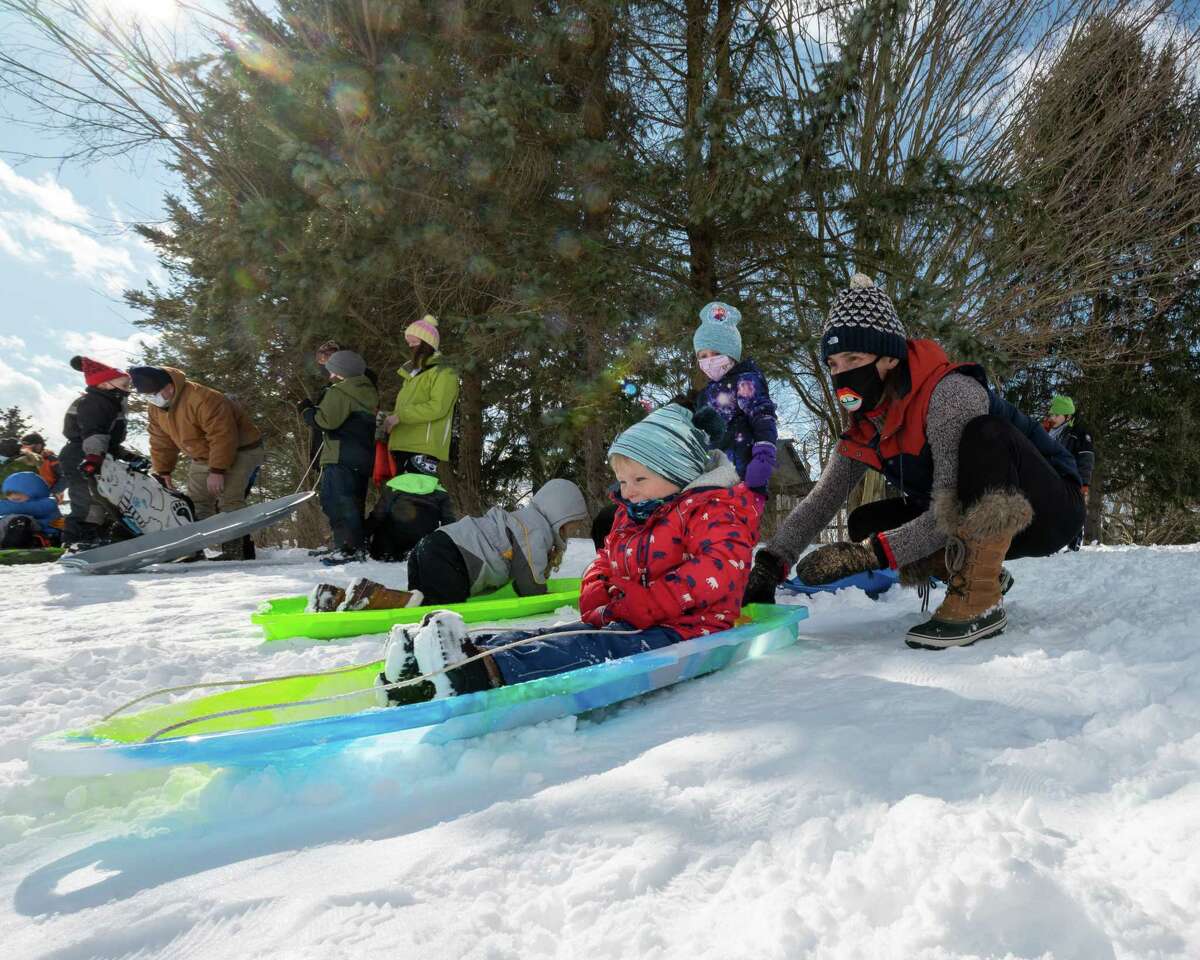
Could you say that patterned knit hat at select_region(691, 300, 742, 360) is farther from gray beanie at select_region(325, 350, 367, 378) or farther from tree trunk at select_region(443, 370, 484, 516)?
tree trunk at select_region(443, 370, 484, 516)

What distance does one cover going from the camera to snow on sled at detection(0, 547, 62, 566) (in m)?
6.57

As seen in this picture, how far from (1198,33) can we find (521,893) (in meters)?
10.6

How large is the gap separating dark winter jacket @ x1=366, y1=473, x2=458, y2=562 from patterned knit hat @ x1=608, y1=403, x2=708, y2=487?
3.00 m

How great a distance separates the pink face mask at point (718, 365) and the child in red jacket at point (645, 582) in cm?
173

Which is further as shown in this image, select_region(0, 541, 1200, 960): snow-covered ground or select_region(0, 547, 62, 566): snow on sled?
select_region(0, 547, 62, 566): snow on sled

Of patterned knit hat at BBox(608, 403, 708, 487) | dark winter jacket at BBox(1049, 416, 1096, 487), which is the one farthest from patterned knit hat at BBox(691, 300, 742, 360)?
dark winter jacket at BBox(1049, 416, 1096, 487)

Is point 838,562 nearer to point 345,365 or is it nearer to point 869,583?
point 869,583

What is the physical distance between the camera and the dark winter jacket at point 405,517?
529cm

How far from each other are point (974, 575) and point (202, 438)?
19.4 ft

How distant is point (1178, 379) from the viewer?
1099cm

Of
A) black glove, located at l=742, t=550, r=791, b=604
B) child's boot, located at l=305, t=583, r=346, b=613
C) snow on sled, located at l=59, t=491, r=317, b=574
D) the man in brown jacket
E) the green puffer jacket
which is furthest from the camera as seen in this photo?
the man in brown jacket

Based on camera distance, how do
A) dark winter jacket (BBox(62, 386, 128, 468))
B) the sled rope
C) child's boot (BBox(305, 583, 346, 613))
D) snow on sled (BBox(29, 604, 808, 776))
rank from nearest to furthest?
snow on sled (BBox(29, 604, 808, 776)), the sled rope, child's boot (BBox(305, 583, 346, 613)), dark winter jacket (BBox(62, 386, 128, 468))

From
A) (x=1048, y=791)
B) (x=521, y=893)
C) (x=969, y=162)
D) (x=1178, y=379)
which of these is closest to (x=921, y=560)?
(x=1048, y=791)

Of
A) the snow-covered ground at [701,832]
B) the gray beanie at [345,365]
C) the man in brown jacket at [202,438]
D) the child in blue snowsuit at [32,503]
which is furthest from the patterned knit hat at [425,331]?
the child in blue snowsuit at [32,503]
